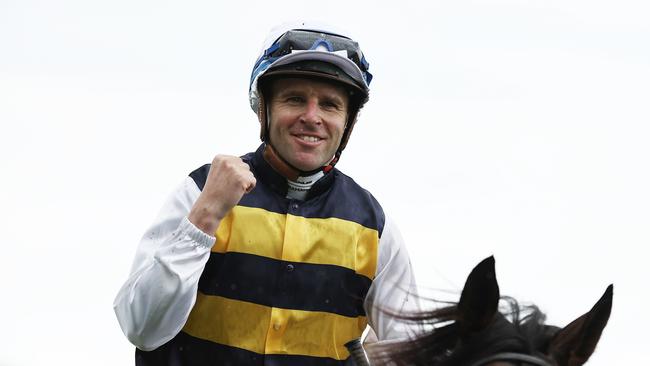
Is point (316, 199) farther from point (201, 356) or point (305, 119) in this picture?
point (201, 356)

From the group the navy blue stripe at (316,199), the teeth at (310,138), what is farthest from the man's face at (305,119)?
the navy blue stripe at (316,199)

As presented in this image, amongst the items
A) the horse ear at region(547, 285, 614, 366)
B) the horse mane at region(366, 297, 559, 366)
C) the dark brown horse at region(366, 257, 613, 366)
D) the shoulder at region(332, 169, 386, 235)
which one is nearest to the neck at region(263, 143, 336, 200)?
the shoulder at region(332, 169, 386, 235)

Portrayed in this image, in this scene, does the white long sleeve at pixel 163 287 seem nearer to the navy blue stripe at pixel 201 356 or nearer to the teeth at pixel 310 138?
the navy blue stripe at pixel 201 356

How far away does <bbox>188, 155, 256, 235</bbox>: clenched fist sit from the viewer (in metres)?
4.47

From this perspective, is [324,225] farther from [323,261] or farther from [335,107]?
[335,107]

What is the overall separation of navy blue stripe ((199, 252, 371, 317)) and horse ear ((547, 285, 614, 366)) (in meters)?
1.26

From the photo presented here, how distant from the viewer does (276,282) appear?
4.76 meters

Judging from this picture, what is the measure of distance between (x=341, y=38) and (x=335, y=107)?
0.33 m

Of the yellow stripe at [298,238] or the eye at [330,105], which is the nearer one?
the yellow stripe at [298,238]

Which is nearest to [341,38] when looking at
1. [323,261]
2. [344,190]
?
[344,190]

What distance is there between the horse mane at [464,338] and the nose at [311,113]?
1.15 metres

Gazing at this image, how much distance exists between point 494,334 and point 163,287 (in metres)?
1.35

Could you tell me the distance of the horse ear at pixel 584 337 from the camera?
3.70 meters

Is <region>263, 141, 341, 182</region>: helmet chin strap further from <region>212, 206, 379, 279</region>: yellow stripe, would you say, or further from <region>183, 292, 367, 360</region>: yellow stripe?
<region>183, 292, 367, 360</region>: yellow stripe
